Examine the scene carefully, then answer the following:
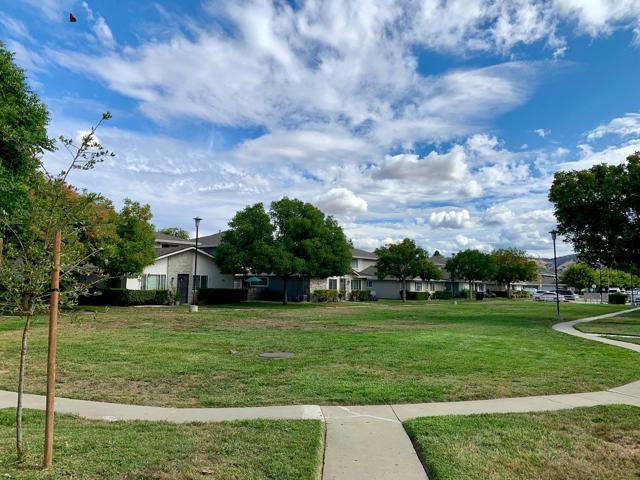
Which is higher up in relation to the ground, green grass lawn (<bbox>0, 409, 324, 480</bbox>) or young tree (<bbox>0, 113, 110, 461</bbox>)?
young tree (<bbox>0, 113, 110, 461</bbox>)

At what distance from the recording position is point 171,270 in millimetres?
38375

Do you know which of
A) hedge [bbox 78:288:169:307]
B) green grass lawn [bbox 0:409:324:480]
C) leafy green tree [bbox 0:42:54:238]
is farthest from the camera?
hedge [bbox 78:288:169:307]

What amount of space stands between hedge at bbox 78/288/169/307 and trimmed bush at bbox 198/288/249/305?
11.4 feet

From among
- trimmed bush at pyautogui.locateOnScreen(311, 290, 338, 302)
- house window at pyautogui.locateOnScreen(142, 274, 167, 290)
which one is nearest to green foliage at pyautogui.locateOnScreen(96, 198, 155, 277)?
house window at pyautogui.locateOnScreen(142, 274, 167, 290)

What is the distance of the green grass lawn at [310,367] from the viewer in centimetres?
771

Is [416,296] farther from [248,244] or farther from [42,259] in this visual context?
[42,259]

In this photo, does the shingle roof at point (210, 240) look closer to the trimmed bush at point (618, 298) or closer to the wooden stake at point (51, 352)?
the trimmed bush at point (618, 298)

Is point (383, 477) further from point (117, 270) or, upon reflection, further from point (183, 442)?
point (117, 270)

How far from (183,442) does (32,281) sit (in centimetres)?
225

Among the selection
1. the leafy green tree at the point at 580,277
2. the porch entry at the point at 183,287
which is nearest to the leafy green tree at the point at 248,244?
the porch entry at the point at 183,287

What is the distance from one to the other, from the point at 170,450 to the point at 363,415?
261 centimetres

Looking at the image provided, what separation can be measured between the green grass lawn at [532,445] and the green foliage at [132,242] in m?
26.9

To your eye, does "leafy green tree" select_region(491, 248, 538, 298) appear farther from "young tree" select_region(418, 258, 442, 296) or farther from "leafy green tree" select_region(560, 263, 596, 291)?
"young tree" select_region(418, 258, 442, 296)

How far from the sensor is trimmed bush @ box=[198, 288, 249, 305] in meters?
38.2
